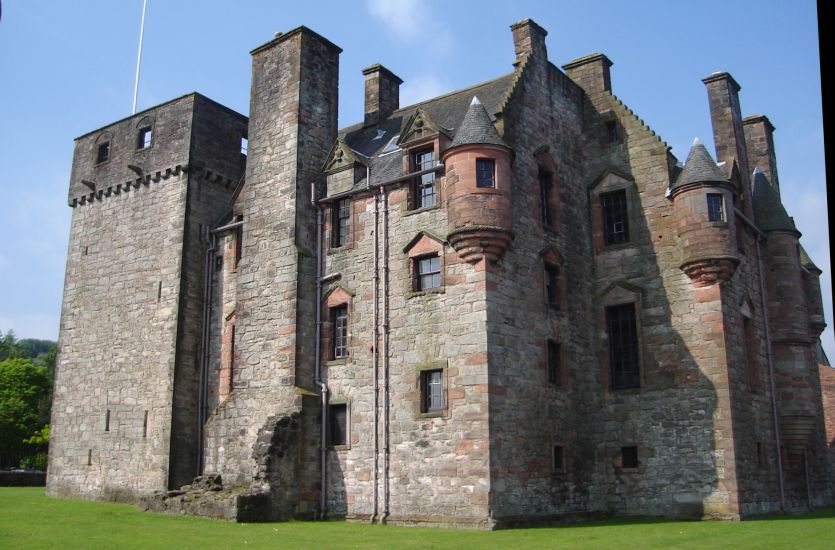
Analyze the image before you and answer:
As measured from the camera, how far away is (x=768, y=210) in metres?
30.9

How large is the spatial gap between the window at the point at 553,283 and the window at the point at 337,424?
7.54 m

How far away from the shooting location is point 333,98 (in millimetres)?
29938

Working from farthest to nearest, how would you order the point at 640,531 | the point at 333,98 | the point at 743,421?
the point at 333,98 < the point at 743,421 < the point at 640,531

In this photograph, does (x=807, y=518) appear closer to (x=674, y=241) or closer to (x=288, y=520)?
(x=674, y=241)

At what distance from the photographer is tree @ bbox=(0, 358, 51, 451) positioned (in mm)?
57500

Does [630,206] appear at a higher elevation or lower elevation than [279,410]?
higher

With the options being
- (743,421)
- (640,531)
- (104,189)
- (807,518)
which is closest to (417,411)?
(640,531)

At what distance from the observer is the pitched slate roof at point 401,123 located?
88.3ft

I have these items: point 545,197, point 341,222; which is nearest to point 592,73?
point 545,197

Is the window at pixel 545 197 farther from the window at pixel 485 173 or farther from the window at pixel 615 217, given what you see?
the window at pixel 485 173

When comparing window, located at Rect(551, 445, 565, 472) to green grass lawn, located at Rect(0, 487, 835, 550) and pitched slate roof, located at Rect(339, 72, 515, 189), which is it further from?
pitched slate roof, located at Rect(339, 72, 515, 189)

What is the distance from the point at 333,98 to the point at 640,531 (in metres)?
18.5

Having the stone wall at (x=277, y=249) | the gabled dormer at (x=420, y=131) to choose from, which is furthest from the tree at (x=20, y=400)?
the gabled dormer at (x=420, y=131)

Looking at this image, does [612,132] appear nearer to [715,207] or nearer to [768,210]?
[715,207]
